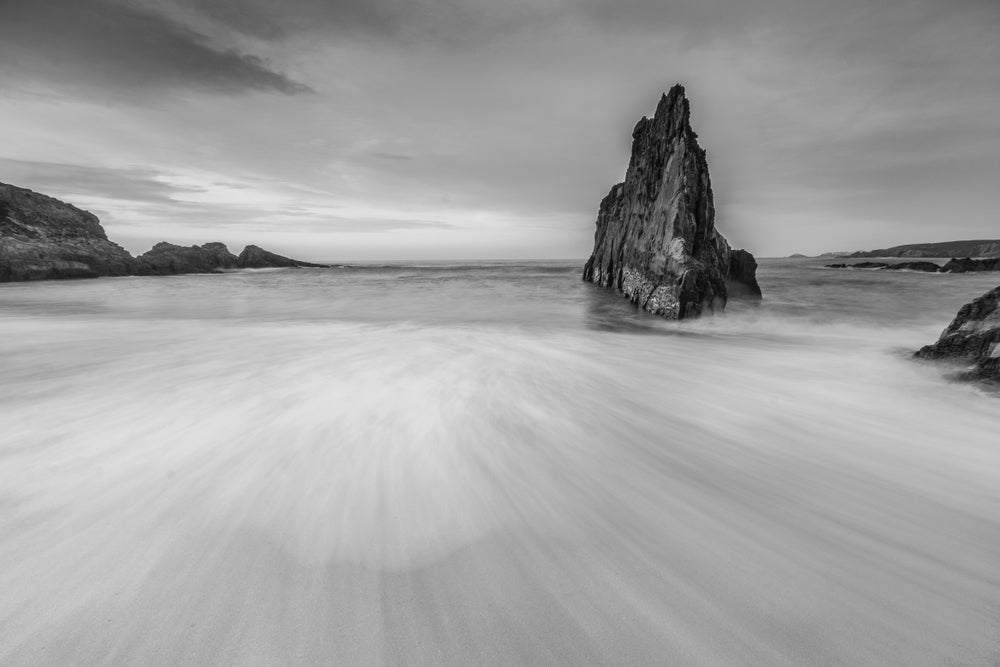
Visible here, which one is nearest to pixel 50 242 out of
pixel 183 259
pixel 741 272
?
pixel 183 259

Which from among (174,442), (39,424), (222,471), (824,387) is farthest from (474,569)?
(824,387)

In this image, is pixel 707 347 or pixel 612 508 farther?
pixel 707 347

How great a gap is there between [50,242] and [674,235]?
33.8 m

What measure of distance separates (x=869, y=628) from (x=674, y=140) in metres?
16.4

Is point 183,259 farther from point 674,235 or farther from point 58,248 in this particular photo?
point 674,235

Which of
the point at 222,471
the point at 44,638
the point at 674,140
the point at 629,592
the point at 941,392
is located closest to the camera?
the point at 44,638

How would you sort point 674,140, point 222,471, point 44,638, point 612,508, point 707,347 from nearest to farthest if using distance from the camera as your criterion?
point 44,638
point 612,508
point 222,471
point 707,347
point 674,140

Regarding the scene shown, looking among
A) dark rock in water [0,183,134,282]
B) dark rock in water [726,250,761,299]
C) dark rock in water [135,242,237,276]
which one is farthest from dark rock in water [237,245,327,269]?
dark rock in water [726,250,761,299]

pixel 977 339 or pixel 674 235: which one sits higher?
pixel 674 235

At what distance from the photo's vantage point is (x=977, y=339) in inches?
182

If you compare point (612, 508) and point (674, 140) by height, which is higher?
point (674, 140)

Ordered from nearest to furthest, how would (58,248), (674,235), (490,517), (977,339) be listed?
(490,517)
(977,339)
(674,235)
(58,248)

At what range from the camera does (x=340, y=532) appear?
1948 millimetres

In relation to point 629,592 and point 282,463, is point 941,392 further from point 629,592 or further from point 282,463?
point 282,463
